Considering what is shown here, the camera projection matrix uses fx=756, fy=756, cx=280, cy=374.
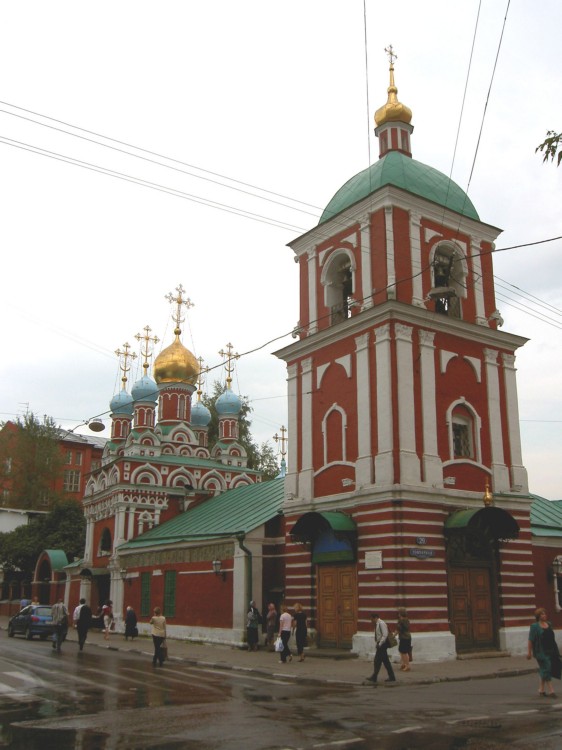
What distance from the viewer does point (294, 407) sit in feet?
75.2

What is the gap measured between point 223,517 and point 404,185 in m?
13.7

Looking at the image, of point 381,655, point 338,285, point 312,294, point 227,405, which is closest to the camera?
point 381,655

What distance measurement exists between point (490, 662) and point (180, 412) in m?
24.8

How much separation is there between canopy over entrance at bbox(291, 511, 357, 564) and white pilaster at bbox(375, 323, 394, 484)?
1.43 metres

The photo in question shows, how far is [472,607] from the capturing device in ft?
64.2

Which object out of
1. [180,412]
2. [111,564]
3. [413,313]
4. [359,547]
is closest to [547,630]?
[359,547]

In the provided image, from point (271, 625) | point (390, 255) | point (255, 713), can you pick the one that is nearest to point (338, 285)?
point (390, 255)

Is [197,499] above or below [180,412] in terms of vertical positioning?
below

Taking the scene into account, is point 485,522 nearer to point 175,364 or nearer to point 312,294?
point 312,294

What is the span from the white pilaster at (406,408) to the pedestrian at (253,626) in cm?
672

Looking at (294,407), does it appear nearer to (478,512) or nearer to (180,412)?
(478,512)

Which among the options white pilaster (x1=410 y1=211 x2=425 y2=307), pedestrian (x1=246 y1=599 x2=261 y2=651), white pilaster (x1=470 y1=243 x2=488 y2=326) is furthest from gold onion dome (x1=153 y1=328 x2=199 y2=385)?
white pilaster (x1=410 y1=211 x2=425 y2=307)

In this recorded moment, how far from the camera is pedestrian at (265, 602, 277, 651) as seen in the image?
22.0m

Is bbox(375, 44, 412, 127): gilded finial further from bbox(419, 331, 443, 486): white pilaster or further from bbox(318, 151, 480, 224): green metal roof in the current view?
bbox(419, 331, 443, 486): white pilaster
